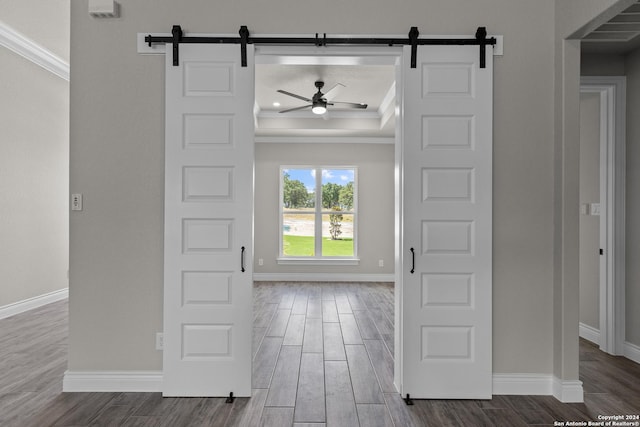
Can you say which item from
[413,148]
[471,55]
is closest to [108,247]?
[413,148]

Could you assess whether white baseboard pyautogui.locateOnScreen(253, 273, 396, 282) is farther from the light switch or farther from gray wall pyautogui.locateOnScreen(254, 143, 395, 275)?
the light switch

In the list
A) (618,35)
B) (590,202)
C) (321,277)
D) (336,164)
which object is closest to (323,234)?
(321,277)

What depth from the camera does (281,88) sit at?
5.38 meters

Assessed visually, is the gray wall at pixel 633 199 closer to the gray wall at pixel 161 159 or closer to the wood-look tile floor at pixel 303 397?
the wood-look tile floor at pixel 303 397

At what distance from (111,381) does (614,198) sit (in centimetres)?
437

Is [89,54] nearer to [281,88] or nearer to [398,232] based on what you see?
[398,232]

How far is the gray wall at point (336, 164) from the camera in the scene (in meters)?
7.21

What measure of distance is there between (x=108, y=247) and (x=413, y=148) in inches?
87.8

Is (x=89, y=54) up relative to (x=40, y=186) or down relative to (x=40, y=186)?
up

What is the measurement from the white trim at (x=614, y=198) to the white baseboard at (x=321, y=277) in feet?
13.2

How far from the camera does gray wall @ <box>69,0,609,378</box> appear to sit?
2.58 metres

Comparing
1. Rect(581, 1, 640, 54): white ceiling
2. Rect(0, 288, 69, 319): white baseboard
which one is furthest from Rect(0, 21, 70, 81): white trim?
Rect(581, 1, 640, 54): white ceiling

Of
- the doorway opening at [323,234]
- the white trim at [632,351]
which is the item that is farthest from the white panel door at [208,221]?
the white trim at [632,351]

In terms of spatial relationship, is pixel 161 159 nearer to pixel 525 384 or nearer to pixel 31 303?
pixel 525 384
